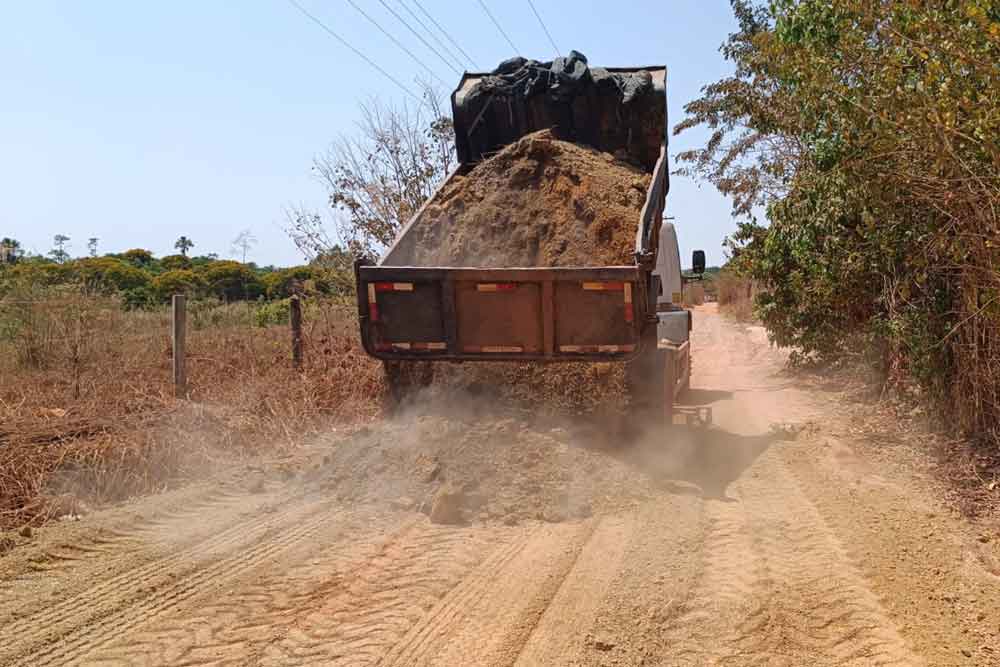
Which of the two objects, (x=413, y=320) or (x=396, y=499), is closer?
(x=396, y=499)

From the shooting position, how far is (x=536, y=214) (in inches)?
306

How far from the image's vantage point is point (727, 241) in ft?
51.6

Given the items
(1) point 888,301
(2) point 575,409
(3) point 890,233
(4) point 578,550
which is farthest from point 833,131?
(4) point 578,550

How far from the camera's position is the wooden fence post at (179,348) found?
30.4ft

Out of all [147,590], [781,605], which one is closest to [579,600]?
[781,605]

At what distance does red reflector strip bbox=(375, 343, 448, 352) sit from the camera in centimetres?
685

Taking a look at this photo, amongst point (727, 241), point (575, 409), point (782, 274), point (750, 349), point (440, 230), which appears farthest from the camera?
point (750, 349)

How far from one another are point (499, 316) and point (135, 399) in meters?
4.56

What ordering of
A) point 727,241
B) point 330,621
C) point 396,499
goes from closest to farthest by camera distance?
point 330,621 → point 396,499 → point 727,241

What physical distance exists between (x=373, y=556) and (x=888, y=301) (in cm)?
614

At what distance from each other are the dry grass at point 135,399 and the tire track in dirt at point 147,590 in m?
1.60

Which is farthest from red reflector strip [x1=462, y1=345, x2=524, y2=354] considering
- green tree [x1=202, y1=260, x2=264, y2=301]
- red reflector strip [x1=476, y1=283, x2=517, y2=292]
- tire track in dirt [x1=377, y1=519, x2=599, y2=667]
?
green tree [x1=202, y1=260, x2=264, y2=301]

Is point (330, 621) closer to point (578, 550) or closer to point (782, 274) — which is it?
point (578, 550)

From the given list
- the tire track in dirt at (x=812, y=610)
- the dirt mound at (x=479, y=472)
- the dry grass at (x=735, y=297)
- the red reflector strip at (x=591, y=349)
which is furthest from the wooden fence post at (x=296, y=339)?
the dry grass at (x=735, y=297)
